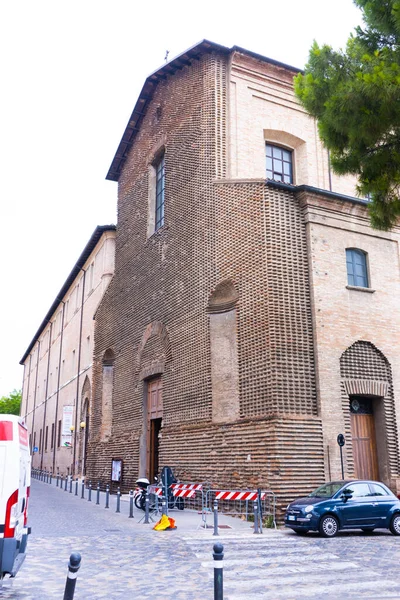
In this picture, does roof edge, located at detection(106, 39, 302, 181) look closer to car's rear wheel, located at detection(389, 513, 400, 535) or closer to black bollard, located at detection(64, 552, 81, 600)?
car's rear wheel, located at detection(389, 513, 400, 535)

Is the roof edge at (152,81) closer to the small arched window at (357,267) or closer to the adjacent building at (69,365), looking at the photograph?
the adjacent building at (69,365)

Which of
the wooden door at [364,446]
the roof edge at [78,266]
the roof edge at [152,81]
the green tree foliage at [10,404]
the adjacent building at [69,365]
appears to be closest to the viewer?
the wooden door at [364,446]

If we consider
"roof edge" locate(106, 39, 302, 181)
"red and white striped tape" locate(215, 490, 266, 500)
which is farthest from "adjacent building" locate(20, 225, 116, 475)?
"red and white striped tape" locate(215, 490, 266, 500)

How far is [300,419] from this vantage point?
15797mm

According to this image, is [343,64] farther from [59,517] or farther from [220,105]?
[59,517]

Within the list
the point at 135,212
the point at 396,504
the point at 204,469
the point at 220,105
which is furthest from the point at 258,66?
the point at 396,504

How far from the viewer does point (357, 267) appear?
18.8 m

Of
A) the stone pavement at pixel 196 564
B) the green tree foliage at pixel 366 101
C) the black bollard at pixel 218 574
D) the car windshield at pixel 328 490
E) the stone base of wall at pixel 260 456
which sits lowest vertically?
the stone pavement at pixel 196 564

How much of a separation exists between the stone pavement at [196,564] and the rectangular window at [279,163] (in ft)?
40.8

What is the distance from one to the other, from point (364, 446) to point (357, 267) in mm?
5353

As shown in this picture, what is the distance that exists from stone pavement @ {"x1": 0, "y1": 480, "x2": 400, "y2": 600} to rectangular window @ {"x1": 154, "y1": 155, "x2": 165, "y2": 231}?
1330cm

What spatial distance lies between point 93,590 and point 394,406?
12150 mm

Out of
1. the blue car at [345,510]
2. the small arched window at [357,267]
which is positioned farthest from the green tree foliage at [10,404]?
the blue car at [345,510]

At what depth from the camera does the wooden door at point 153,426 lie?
2274 centimetres
